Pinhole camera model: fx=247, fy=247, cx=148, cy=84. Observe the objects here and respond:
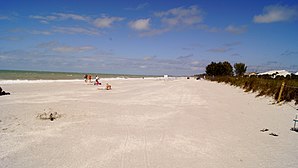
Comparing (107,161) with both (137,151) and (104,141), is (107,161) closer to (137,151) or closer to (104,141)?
(137,151)

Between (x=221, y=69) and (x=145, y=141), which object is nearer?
(x=145, y=141)

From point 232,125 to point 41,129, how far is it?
222 inches

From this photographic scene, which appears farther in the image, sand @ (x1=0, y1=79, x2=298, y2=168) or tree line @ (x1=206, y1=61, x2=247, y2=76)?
tree line @ (x1=206, y1=61, x2=247, y2=76)

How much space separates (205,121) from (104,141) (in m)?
3.84

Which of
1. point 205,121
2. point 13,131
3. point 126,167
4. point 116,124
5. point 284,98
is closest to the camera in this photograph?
point 126,167

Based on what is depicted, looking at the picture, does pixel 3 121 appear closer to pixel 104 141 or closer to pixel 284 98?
pixel 104 141

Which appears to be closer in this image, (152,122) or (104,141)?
(104,141)

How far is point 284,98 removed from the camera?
1209 cm

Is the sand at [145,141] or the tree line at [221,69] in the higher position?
the tree line at [221,69]

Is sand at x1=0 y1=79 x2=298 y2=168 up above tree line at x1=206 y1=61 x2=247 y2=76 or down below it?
below

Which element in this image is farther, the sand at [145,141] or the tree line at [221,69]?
the tree line at [221,69]

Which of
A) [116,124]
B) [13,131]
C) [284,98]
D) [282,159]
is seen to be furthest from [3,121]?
[284,98]

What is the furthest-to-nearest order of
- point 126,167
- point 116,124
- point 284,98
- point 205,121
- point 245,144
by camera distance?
point 284,98, point 205,121, point 116,124, point 245,144, point 126,167

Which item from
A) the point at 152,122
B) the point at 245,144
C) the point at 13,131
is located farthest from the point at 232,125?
the point at 13,131
